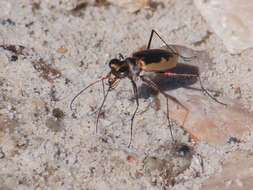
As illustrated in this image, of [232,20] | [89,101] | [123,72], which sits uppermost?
[232,20]

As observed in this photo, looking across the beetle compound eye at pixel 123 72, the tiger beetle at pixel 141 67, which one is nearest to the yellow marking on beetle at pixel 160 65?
the tiger beetle at pixel 141 67

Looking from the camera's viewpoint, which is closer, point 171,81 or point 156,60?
point 156,60

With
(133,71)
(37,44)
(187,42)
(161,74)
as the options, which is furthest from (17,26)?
(187,42)

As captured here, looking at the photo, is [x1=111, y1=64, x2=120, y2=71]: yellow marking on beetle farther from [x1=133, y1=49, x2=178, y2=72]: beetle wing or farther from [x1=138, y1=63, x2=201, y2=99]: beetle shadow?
[x1=138, y1=63, x2=201, y2=99]: beetle shadow

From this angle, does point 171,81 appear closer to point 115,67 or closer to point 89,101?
point 115,67

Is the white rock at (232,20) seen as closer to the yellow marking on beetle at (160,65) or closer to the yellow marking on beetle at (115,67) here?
the yellow marking on beetle at (160,65)

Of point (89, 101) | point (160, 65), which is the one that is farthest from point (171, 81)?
point (89, 101)
